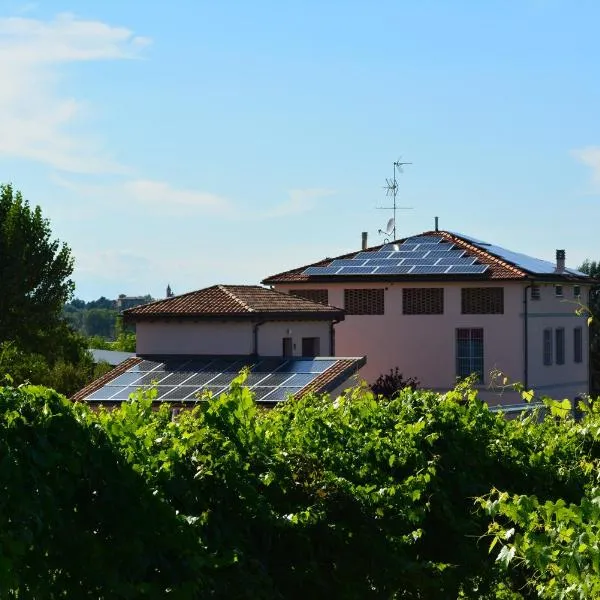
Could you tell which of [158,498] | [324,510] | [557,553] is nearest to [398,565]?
[324,510]

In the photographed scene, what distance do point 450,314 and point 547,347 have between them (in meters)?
4.52

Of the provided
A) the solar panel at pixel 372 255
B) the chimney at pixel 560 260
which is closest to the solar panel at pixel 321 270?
the solar panel at pixel 372 255

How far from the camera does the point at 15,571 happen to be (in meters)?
7.79

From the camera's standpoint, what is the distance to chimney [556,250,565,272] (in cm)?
5584

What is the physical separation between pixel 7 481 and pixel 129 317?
37.0 metres

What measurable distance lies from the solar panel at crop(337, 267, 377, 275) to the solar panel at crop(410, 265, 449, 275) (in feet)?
5.97

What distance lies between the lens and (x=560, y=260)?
56.0 m

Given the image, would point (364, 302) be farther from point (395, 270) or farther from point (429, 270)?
point (429, 270)

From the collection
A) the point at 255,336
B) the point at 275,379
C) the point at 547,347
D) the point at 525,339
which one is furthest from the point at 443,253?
the point at 275,379

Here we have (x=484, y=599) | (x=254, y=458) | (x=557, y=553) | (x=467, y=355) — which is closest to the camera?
(x=557, y=553)

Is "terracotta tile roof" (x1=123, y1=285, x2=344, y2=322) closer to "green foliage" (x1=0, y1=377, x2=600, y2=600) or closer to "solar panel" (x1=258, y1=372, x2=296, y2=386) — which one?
"solar panel" (x1=258, y1=372, x2=296, y2=386)

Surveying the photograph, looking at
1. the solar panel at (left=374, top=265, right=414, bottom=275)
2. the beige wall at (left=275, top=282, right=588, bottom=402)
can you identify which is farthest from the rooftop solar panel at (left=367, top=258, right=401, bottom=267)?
the beige wall at (left=275, top=282, right=588, bottom=402)

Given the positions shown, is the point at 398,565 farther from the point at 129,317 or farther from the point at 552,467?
the point at 129,317

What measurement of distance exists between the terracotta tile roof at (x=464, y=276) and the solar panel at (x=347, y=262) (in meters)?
0.62
